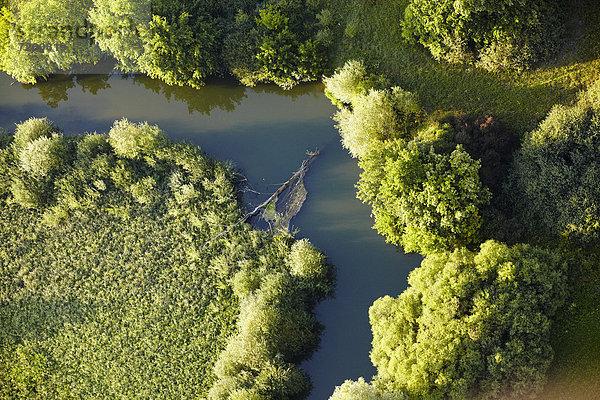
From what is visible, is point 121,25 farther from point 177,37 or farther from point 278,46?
point 278,46

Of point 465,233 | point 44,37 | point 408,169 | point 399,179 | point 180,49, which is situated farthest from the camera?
point 44,37

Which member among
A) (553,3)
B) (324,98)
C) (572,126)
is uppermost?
(553,3)

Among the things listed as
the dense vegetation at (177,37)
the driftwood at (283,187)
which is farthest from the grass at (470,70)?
the driftwood at (283,187)

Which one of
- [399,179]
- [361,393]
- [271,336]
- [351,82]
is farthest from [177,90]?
[361,393]

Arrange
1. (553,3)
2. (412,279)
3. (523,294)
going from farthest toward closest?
(553,3)
(412,279)
(523,294)

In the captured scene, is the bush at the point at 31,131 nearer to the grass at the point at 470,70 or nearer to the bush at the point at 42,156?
the bush at the point at 42,156

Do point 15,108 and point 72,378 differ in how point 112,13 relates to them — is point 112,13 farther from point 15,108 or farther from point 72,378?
point 72,378

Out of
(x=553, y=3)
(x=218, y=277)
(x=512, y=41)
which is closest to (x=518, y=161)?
(x=512, y=41)
